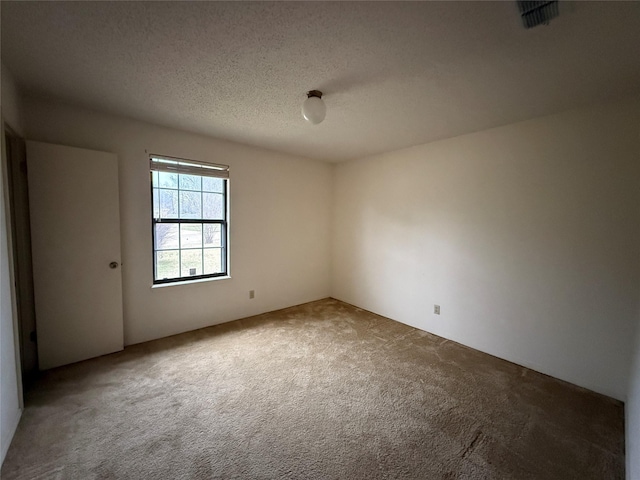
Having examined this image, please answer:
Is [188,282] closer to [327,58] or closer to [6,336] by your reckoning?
[6,336]

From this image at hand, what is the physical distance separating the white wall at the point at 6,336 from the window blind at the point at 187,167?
112 centimetres

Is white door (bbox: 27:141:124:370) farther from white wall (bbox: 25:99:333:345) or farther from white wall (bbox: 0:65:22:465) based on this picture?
white wall (bbox: 0:65:22:465)

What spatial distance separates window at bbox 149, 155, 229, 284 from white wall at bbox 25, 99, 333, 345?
0.33 ft

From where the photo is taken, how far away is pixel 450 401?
6.89 ft

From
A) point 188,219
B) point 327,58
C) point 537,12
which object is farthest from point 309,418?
point 537,12

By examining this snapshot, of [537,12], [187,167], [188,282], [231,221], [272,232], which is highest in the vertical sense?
[537,12]

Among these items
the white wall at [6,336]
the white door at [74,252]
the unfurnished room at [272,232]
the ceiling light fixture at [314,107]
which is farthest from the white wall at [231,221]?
the ceiling light fixture at [314,107]

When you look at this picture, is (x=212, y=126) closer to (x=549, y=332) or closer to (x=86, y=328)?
(x=86, y=328)

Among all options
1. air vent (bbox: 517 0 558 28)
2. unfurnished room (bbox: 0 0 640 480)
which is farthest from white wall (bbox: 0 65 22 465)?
air vent (bbox: 517 0 558 28)

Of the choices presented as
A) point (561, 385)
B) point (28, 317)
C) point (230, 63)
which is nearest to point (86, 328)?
point (28, 317)

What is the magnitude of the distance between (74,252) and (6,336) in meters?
0.98

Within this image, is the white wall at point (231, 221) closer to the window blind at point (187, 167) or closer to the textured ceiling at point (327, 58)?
the window blind at point (187, 167)

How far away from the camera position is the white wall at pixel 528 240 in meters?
2.15

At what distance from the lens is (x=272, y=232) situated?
3.99 meters
